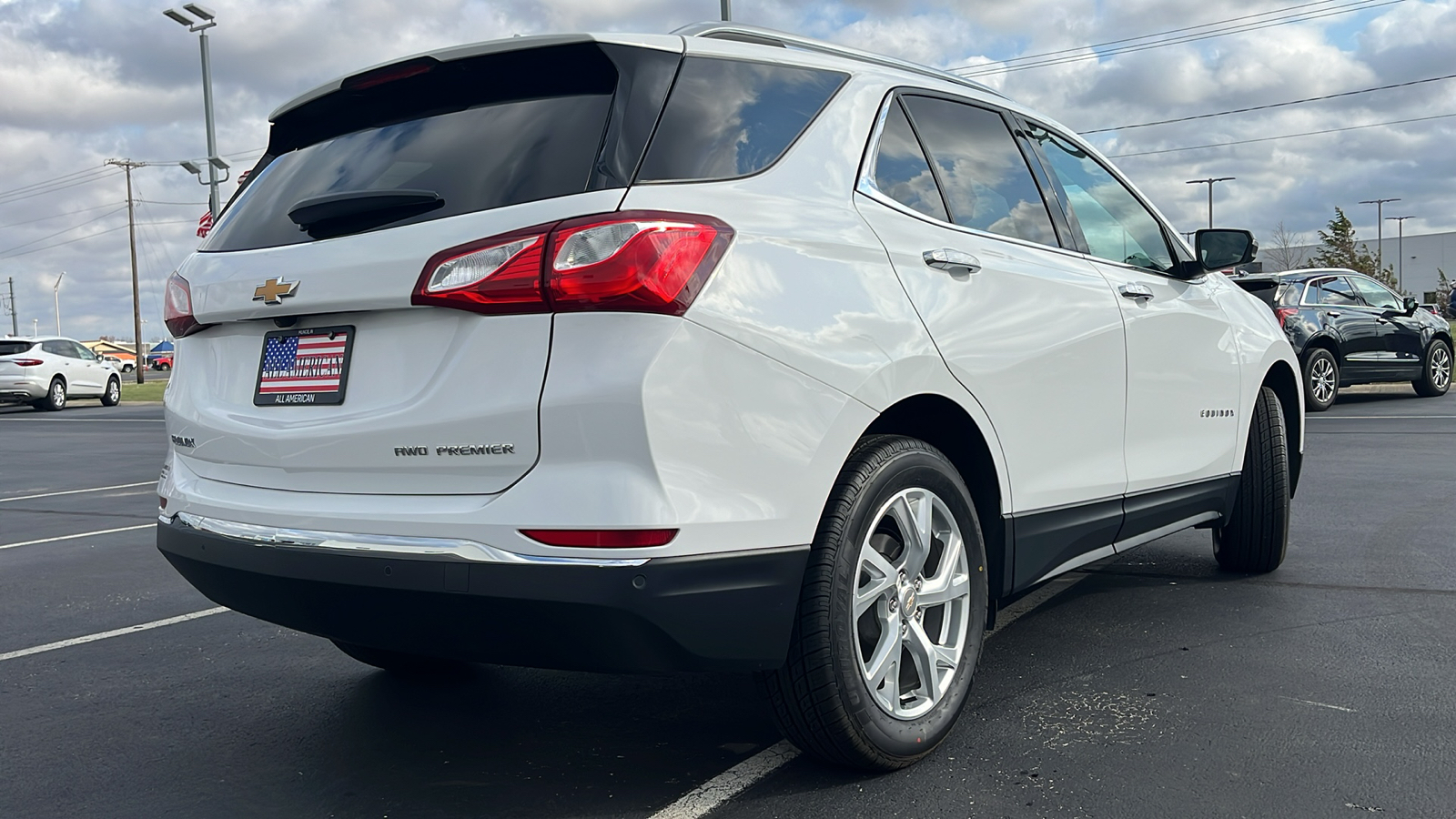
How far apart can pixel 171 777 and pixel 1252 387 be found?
167 inches

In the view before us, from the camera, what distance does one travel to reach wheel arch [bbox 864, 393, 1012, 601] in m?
3.26

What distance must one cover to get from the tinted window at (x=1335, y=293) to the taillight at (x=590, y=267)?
46.4 feet

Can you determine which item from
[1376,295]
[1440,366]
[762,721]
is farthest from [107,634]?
[1440,366]

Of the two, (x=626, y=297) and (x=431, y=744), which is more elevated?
(x=626, y=297)

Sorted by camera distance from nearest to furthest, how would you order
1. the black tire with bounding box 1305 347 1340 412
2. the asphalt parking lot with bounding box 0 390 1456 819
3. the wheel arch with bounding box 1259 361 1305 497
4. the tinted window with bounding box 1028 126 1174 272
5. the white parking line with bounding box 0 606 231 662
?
the asphalt parking lot with bounding box 0 390 1456 819 < the tinted window with bounding box 1028 126 1174 272 < the white parking line with bounding box 0 606 231 662 < the wheel arch with bounding box 1259 361 1305 497 < the black tire with bounding box 1305 347 1340 412

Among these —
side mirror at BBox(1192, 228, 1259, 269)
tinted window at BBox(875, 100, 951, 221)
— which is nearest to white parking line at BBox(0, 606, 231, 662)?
tinted window at BBox(875, 100, 951, 221)

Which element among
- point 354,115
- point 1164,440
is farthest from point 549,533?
point 1164,440

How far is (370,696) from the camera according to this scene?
3918 mm

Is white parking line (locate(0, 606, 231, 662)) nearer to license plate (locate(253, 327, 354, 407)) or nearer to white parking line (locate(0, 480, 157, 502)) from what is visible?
license plate (locate(253, 327, 354, 407))

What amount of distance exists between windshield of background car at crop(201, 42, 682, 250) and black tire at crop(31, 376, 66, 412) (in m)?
28.2

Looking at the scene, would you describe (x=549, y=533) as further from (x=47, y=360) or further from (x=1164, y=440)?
(x=47, y=360)

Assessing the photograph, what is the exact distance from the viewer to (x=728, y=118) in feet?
9.52

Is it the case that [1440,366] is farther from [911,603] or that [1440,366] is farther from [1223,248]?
[911,603]

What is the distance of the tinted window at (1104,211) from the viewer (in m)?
4.23
